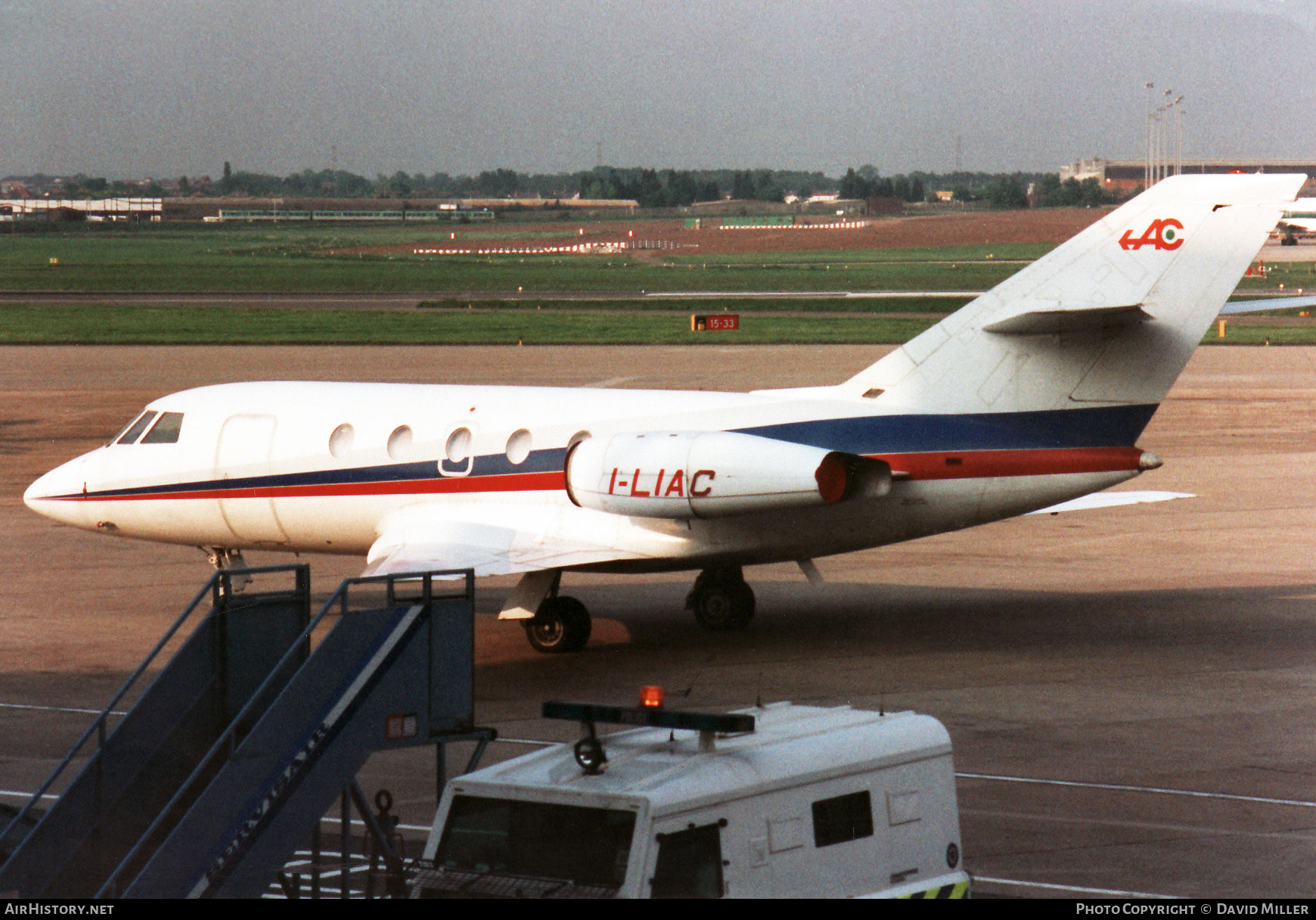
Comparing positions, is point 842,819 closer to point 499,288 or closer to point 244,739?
point 244,739

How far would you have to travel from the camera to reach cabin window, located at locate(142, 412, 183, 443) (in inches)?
938

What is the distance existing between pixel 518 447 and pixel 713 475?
3491mm

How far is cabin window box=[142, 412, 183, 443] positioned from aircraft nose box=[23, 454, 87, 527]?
1197mm

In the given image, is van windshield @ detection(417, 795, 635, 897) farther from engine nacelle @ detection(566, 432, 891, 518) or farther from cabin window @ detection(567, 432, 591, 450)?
cabin window @ detection(567, 432, 591, 450)

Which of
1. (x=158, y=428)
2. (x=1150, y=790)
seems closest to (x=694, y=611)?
(x=158, y=428)

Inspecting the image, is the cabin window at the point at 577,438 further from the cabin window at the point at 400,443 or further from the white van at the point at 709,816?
the white van at the point at 709,816

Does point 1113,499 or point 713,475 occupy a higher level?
point 713,475

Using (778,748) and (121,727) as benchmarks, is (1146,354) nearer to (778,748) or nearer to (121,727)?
(778,748)

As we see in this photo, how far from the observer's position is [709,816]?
30.5ft

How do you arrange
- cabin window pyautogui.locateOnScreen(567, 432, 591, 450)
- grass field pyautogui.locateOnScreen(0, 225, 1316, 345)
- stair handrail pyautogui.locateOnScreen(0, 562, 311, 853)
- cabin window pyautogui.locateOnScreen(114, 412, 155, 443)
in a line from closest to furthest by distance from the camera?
stair handrail pyautogui.locateOnScreen(0, 562, 311, 853), cabin window pyautogui.locateOnScreen(567, 432, 591, 450), cabin window pyautogui.locateOnScreen(114, 412, 155, 443), grass field pyautogui.locateOnScreen(0, 225, 1316, 345)

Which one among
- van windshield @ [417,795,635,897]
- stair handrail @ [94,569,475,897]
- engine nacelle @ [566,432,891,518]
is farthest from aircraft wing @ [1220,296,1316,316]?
van windshield @ [417,795,635,897]

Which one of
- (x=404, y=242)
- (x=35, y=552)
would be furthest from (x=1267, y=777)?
(x=404, y=242)

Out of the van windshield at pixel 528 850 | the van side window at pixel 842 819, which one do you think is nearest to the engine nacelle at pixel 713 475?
the van side window at pixel 842 819
